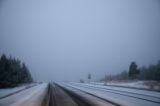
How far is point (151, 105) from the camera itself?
17.5m

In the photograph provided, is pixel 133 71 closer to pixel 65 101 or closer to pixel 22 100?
pixel 22 100

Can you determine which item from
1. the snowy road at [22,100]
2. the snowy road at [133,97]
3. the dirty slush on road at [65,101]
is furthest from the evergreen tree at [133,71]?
the dirty slush on road at [65,101]

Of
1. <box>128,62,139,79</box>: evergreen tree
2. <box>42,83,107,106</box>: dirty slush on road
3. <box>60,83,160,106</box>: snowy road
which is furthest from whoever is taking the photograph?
<box>128,62,139,79</box>: evergreen tree

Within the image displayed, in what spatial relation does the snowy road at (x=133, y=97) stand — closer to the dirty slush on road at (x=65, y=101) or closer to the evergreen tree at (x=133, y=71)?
the dirty slush on road at (x=65, y=101)

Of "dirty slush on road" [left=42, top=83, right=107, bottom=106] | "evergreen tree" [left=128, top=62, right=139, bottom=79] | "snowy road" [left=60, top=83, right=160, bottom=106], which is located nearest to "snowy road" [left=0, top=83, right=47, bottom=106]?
"dirty slush on road" [left=42, top=83, right=107, bottom=106]

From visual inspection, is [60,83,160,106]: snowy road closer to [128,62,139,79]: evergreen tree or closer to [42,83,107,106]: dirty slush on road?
[42,83,107,106]: dirty slush on road

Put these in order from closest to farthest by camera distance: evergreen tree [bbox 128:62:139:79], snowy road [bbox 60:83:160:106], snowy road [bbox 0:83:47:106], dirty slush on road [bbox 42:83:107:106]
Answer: snowy road [bbox 60:83:160:106]
dirty slush on road [bbox 42:83:107:106]
snowy road [bbox 0:83:47:106]
evergreen tree [bbox 128:62:139:79]

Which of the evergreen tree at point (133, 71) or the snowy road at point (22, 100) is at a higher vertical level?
the evergreen tree at point (133, 71)

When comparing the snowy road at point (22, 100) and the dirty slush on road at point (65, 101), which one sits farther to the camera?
the snowy road at point (22, 100)

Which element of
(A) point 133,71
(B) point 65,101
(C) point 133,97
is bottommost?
(B) point 65,101

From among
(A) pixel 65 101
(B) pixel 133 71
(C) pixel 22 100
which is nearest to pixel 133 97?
(A) pixel 65 101

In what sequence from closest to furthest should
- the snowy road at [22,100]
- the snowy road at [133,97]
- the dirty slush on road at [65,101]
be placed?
1. the snowy road at [133,97]
2. the dirty slush on road at [65,101]
3. the snowy road at [22,100]

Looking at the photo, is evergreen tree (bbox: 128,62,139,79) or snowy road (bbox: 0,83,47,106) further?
evergreen tree (bbox: 128,62,139,79)

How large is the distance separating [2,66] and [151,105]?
3998 cm
